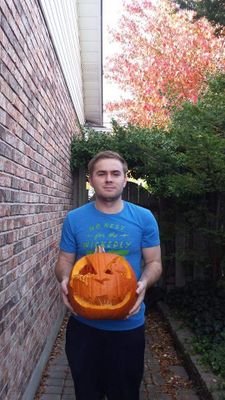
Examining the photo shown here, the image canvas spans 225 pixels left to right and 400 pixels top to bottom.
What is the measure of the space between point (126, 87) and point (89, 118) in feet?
16.4

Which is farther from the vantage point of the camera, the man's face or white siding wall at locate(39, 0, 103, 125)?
white siding wall at locate(39, 0, 103, 125)

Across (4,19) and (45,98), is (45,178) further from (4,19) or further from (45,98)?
(4,19)

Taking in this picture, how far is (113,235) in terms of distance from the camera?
2.46 meters

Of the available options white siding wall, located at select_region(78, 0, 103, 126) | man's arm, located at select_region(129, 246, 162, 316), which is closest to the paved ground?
man's arm, located at select_region(129, 246, 162, 316)

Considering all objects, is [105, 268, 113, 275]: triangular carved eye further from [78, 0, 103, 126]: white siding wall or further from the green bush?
[78, 0, 103, 126]: white siding wall

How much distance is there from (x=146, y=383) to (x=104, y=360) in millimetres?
1816

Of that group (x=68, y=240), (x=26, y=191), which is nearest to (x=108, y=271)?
(x=68, y=240)

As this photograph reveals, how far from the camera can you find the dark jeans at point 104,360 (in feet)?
8.21

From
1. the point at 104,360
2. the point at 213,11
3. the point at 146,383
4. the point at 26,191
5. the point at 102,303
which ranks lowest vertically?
the point at 146,383

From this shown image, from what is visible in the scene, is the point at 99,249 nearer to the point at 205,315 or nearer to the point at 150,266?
the point at 150,266

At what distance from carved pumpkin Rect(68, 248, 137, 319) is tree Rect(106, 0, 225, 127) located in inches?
526

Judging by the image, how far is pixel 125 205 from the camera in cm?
261

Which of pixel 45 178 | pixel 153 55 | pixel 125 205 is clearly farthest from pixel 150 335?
pixel 153 55

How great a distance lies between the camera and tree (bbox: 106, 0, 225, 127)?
1612 centimetres
